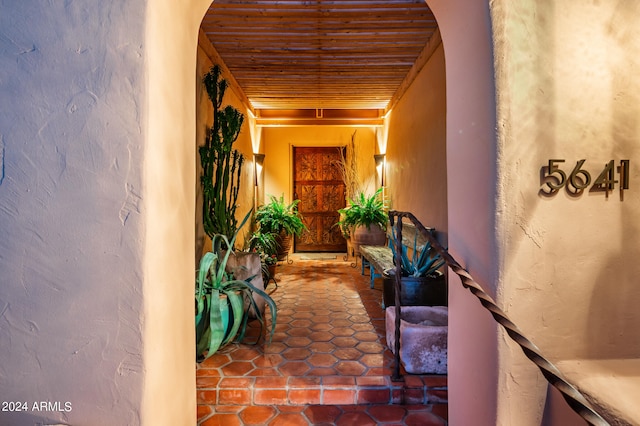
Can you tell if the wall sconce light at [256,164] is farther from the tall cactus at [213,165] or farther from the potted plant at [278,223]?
the tall cactus at [213,165]

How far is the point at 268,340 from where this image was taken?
2965mm

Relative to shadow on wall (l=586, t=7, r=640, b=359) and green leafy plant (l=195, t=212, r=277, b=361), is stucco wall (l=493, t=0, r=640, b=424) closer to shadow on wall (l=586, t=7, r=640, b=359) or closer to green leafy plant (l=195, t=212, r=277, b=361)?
shadow on wall (l=586, t=7, r=640, b=359)

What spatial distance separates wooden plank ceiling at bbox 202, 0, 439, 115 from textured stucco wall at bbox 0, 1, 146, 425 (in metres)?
2.36

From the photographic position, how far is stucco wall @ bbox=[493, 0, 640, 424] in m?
1.34

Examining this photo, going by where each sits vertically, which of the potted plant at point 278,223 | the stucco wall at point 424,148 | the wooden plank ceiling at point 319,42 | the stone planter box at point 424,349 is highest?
the wooden plank ceiling at point 319,42

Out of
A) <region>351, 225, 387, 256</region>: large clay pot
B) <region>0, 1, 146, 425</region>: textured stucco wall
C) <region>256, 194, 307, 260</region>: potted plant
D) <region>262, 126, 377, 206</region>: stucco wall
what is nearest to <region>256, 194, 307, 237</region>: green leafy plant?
<region>256, 194, 307, 260</region>: potted plant

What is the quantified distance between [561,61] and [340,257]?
6.72m

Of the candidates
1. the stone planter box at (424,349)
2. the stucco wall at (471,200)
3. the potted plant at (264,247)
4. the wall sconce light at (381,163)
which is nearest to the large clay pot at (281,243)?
the potted plant at (264,247)

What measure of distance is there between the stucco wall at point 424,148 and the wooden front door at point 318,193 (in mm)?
2353

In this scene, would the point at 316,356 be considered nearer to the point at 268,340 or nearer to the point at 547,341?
the point at 268,340

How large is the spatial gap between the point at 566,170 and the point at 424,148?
3.21 m

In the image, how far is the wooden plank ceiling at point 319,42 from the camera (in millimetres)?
3326

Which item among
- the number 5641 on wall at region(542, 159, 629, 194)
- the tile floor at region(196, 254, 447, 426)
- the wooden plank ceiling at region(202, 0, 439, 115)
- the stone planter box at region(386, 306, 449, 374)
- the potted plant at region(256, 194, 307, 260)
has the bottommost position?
the tile floor at region(196, 254, 447, 426)

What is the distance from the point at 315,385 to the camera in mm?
2242
